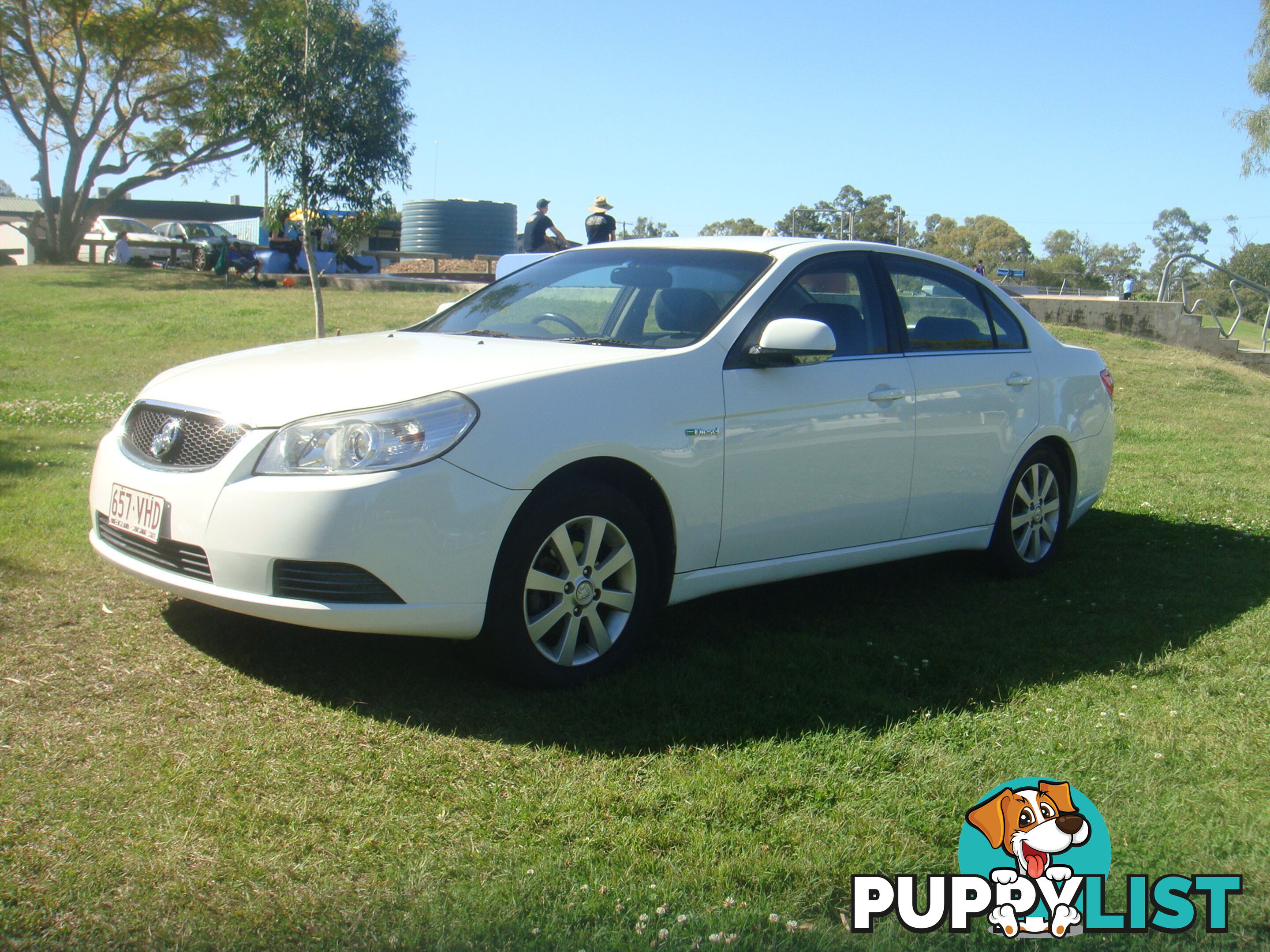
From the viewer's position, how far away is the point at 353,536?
3.39 metres

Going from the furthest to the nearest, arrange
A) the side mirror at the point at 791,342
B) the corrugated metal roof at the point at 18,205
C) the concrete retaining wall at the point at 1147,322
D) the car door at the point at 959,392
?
the corrugated metal roof at the point at 18,205, the concrete retaining wall at the point at 1147,322, the car door at the point at 959,392, the side mirror at the point at 791,342

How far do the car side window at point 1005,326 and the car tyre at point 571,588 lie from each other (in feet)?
8.16

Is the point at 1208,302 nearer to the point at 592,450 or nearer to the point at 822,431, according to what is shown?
the point at 822,431

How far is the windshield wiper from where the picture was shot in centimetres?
432

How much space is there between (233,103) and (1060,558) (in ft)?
42.3

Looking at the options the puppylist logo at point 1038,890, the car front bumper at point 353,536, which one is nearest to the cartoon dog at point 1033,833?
the puppylist logo at point 1038,890

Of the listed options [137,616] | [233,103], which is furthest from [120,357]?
[137,616]

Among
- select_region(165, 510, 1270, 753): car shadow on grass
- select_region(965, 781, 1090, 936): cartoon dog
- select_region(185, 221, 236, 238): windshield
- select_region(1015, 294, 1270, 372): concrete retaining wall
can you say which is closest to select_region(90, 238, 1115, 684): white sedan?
select_region(165, 510, 1270, 753): car shadow on grass

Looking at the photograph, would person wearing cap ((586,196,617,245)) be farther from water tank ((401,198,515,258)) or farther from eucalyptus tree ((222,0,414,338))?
water tank ((401,198,515,258))

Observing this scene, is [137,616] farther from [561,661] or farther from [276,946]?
[276,946]

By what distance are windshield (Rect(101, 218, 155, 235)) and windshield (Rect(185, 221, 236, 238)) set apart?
17.6 ft

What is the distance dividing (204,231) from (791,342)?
36337 mm

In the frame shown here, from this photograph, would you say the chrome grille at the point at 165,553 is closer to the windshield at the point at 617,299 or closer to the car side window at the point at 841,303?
the windshield at the point at 617,299

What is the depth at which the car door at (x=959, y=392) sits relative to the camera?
501 cm
